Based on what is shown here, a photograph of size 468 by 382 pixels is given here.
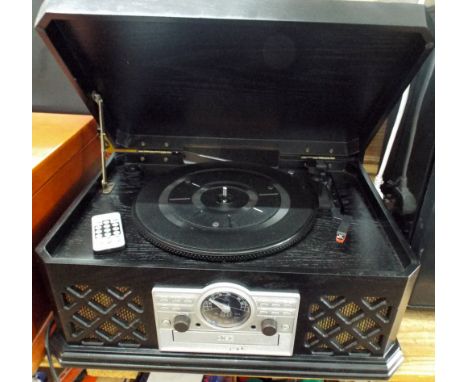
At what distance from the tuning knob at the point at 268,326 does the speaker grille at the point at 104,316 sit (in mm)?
239

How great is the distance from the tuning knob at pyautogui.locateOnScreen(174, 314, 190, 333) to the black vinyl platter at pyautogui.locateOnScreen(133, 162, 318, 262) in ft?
0.39

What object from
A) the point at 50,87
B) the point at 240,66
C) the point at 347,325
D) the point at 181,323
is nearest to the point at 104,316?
the point at 181,323

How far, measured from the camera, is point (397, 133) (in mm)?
999

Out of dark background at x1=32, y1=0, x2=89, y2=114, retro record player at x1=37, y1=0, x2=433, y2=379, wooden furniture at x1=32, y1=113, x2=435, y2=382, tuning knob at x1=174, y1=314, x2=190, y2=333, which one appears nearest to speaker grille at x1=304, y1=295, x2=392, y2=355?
retro record player at x1=37, y1=0, x2=433, y2=379

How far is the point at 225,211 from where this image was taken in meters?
0.80

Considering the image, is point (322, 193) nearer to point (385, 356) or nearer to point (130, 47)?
point (385, 356)

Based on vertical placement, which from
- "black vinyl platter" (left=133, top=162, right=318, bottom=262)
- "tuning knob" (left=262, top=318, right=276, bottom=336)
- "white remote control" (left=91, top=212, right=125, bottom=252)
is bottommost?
"tuning knob" (left=262, top=318, right=276, bottom=336)

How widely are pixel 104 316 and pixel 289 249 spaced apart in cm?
39

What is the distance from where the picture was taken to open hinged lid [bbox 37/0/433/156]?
23.9 inches

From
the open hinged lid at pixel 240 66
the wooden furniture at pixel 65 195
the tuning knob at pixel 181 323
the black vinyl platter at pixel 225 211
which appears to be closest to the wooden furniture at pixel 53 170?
the wooden furniture at pixel 65 195

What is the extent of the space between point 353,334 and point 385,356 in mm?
98

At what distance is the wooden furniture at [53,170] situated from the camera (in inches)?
30.5

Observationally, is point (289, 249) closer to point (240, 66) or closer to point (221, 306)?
point (221, 306)

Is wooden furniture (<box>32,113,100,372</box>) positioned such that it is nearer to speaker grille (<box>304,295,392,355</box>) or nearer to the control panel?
the control panel
